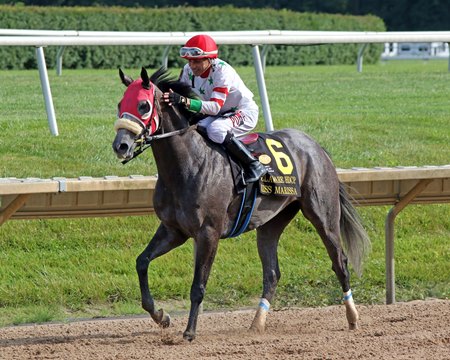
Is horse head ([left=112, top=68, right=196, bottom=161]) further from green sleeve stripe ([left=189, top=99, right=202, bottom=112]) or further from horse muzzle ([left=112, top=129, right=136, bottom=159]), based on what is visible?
green sleeve stripe ([left=189, top=99, right=202, bottom=112])

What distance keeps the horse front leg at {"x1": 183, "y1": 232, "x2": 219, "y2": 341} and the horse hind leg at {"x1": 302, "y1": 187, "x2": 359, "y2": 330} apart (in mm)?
925

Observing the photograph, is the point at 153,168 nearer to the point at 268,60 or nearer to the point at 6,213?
the point at 6,213

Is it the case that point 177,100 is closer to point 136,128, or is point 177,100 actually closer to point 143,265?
point 136,128

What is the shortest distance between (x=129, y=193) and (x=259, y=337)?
1.40 metres

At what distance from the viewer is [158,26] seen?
2892 centimetres

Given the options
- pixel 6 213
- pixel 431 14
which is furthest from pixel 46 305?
pixel 431 14

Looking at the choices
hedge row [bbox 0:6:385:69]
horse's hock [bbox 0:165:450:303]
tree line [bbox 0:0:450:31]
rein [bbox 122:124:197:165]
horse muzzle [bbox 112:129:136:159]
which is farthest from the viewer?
tree line [bbox 0:0:450:31]

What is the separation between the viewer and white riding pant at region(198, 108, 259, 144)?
6.77 meters

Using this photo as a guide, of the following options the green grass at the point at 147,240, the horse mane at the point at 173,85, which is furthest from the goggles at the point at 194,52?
the green grass at the point at 147,240

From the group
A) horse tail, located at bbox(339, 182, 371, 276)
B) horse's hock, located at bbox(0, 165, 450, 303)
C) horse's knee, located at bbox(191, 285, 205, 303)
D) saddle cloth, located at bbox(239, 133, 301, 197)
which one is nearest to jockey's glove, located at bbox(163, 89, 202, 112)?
saddle cloth, located at bbox(239, 133, 301, 197)

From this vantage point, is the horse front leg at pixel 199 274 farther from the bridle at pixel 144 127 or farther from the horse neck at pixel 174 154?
the bridle at pixel 144 127

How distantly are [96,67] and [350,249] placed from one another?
47.9 ft

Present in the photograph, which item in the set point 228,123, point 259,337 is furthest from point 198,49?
point 259,337

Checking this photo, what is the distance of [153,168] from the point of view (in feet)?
30.8
